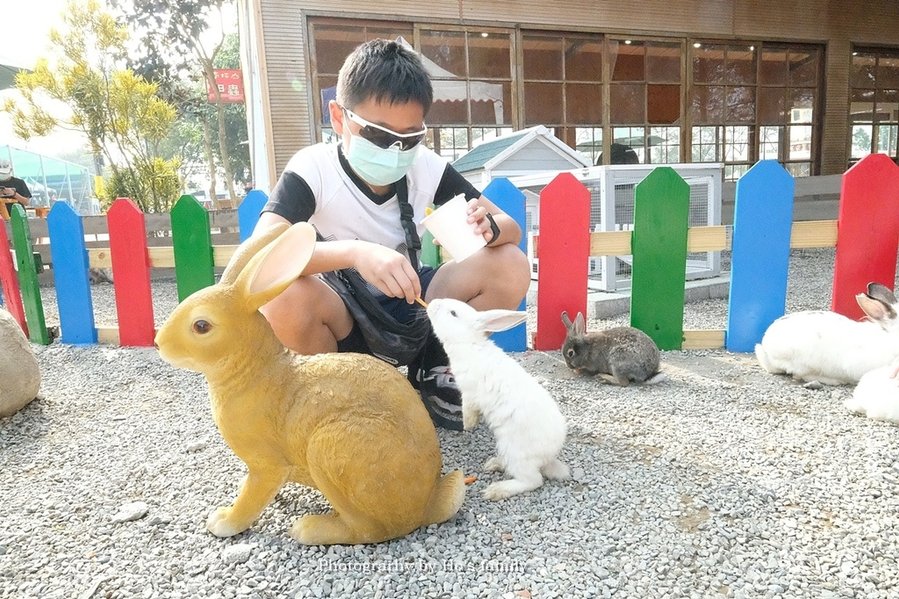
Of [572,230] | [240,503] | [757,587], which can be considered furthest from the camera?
[572,230]

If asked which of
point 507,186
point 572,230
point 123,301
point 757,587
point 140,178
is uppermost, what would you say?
point 140,178

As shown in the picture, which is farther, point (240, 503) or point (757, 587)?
point (240, 503)

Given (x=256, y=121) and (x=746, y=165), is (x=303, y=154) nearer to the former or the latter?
(x=256, y=121)

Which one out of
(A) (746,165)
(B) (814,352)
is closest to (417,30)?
(A) (746,165)

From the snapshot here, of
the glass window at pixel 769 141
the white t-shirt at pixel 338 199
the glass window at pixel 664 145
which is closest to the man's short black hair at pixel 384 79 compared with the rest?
the white t-shirt at pixel 338 199

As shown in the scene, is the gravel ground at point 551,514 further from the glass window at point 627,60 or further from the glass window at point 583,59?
the glass window at point 627,60

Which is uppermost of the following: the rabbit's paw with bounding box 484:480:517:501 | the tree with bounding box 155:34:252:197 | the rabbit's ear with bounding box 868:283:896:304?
the tree with bounding box 155:34:252:197

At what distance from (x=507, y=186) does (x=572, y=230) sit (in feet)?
1.55

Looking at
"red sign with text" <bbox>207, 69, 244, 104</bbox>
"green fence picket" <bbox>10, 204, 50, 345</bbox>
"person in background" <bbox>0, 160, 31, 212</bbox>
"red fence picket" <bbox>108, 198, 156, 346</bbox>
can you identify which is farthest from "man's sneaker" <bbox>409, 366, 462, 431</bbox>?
"red sign with text" <bbox>207, 69, 244, 104</bbox>

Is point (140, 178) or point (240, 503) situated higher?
point (140, 178)

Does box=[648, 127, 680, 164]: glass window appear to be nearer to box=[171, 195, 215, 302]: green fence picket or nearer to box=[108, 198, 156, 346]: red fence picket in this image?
box=[171, 195, 215, 302]: green fence picket

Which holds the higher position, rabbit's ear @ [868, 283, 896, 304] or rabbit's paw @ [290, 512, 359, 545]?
rabbit's ear @ [868, 283, 896, 304]

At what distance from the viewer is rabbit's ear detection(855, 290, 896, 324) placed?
264cm

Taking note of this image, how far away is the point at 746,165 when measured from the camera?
9.38m
